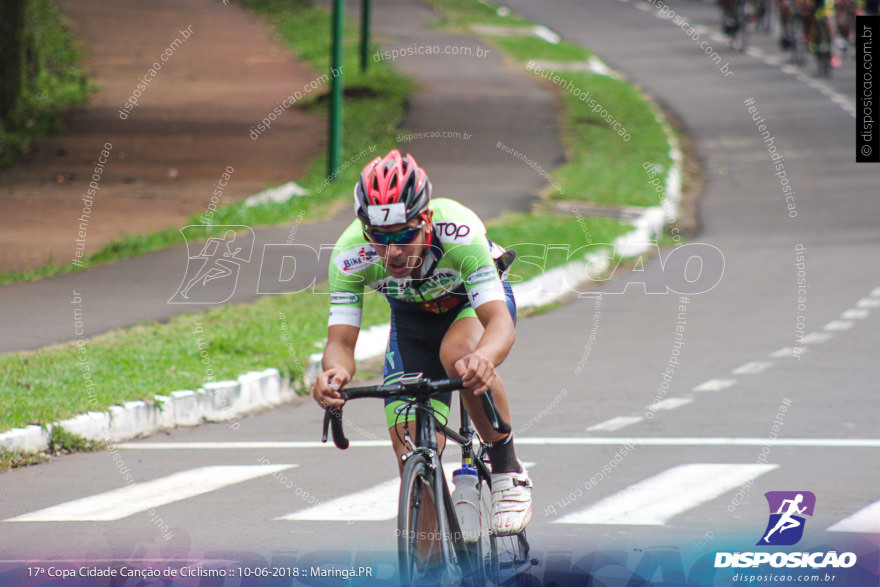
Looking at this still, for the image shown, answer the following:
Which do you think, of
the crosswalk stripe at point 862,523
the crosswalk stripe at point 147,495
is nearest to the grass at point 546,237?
the crosswalk stripe at point 147,495

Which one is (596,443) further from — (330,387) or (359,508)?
(330,387)

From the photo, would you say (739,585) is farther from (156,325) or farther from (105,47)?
(105,47)

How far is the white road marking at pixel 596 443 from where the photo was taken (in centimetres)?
934

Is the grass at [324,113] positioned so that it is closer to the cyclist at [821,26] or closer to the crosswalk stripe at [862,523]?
the cyclist at [821,26]

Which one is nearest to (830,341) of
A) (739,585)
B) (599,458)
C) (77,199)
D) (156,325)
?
(599,458)

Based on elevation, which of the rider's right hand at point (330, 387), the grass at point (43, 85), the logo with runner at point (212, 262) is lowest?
the grass at point (43, 85)

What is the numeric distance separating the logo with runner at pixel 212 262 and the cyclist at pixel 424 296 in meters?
8.45

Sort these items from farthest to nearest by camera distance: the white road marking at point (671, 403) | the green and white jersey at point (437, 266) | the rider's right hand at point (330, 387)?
the white road marking at point (671, 403), the green and white jersey at point (437, 266), the rider's right hand at point (330, 387)

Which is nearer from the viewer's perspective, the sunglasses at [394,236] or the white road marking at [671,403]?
the sunglasses at [394,236]

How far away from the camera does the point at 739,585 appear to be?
20.2 feet

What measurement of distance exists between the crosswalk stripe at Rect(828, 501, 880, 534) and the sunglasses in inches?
118

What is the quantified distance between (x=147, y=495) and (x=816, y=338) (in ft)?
24.1

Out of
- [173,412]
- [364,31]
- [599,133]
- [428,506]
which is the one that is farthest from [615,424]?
[364,31]

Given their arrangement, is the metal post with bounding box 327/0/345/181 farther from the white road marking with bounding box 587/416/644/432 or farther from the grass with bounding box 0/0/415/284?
the white road marking with bounding box 587/416/644/432
